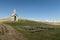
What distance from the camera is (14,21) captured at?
69375 millimetres

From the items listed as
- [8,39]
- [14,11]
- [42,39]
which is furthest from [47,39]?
[14,11]

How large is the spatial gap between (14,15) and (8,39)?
4973 cm

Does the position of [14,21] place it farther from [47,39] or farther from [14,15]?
[47,39]

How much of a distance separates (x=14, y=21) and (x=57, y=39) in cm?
4998

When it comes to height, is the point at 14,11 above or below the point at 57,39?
above

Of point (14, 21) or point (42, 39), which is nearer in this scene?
point (42, 39)

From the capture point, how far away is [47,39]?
20.2 m

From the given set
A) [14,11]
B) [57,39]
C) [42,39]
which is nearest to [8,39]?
[42,39]

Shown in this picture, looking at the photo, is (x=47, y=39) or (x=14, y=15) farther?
(x=14, y=15)

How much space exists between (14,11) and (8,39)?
161 ft

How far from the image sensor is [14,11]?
68000mm

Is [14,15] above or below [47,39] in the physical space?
above

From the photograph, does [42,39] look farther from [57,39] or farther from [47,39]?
[57,39]

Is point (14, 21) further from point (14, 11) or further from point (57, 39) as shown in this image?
point (57, 39)
